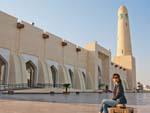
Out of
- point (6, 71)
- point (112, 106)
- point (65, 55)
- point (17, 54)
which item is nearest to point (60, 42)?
point (65, 55)

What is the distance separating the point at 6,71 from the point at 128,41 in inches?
1677

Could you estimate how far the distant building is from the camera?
23.9m

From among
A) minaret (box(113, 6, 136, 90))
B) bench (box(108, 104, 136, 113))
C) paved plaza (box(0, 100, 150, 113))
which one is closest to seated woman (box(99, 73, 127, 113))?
bench (box(108, 104, 136, 113))

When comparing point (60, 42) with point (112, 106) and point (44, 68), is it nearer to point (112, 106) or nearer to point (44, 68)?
point (44, 68)

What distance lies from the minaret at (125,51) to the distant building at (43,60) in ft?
26.0

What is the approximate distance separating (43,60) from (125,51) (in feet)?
115

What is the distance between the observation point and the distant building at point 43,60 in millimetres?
23922

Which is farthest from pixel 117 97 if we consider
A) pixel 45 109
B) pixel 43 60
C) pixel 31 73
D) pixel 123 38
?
pixel 123 38

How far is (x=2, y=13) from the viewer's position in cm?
2333

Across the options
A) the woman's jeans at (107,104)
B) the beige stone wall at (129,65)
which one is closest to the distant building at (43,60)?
the beige stone wall at (129,65)

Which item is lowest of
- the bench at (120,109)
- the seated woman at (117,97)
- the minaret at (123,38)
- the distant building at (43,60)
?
the bench at (120,109)

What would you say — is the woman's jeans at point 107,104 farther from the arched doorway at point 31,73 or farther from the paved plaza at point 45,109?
the arched doorway at point 31,73

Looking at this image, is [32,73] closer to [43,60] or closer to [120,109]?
[43,60]

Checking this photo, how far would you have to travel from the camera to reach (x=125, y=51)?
198 feet
